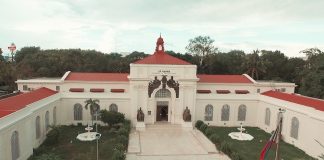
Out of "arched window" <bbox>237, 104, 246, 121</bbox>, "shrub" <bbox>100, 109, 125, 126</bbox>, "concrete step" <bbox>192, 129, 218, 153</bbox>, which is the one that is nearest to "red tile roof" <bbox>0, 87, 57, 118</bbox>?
"shrub" <bbox>100, 109, 125, 126</bbox>

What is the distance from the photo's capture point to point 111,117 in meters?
37.6

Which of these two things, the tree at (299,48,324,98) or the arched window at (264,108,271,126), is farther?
the tree at (299,48,324,98)

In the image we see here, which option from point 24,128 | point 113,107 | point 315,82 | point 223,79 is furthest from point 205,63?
point 24,128

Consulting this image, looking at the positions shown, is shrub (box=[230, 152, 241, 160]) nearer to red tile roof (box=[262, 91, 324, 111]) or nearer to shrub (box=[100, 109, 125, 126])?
red tile roof (box=[262, 91, 324, 111])

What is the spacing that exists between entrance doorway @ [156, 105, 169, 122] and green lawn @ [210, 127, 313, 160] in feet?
26.6

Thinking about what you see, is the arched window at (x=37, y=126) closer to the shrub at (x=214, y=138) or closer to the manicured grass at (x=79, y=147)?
the manicured grass at (x=79, y=147)

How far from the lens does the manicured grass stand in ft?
90.0

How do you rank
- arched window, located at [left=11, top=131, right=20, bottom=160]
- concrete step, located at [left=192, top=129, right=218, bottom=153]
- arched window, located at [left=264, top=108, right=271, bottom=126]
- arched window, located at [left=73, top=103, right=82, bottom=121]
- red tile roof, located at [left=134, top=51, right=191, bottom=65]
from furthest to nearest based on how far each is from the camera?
1. red tile roof, located at [left=134, top=51, right=191, bottom=65]
2. arched window, located at [left=73, top=103, right=82, bottom=121]
3. arched window, located at [left=264, top=108, right=271, bottom=126]
4. concrete step, located at [left=192, top=129, right=218, bottom=153]
5. arched window, located at [left=11, top=131, right=20, bottom=160]

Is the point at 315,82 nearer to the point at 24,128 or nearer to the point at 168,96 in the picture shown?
the point at 168,96

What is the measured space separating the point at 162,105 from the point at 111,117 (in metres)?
8.20

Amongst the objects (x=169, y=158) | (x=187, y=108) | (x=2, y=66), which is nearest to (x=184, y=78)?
(x=187, y=108)

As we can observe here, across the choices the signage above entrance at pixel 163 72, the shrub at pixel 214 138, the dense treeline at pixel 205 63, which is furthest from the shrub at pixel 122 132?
the dense treeline at pixel 205 63

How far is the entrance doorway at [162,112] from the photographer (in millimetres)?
42062

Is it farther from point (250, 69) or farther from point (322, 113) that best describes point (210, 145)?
point (250, 69)
